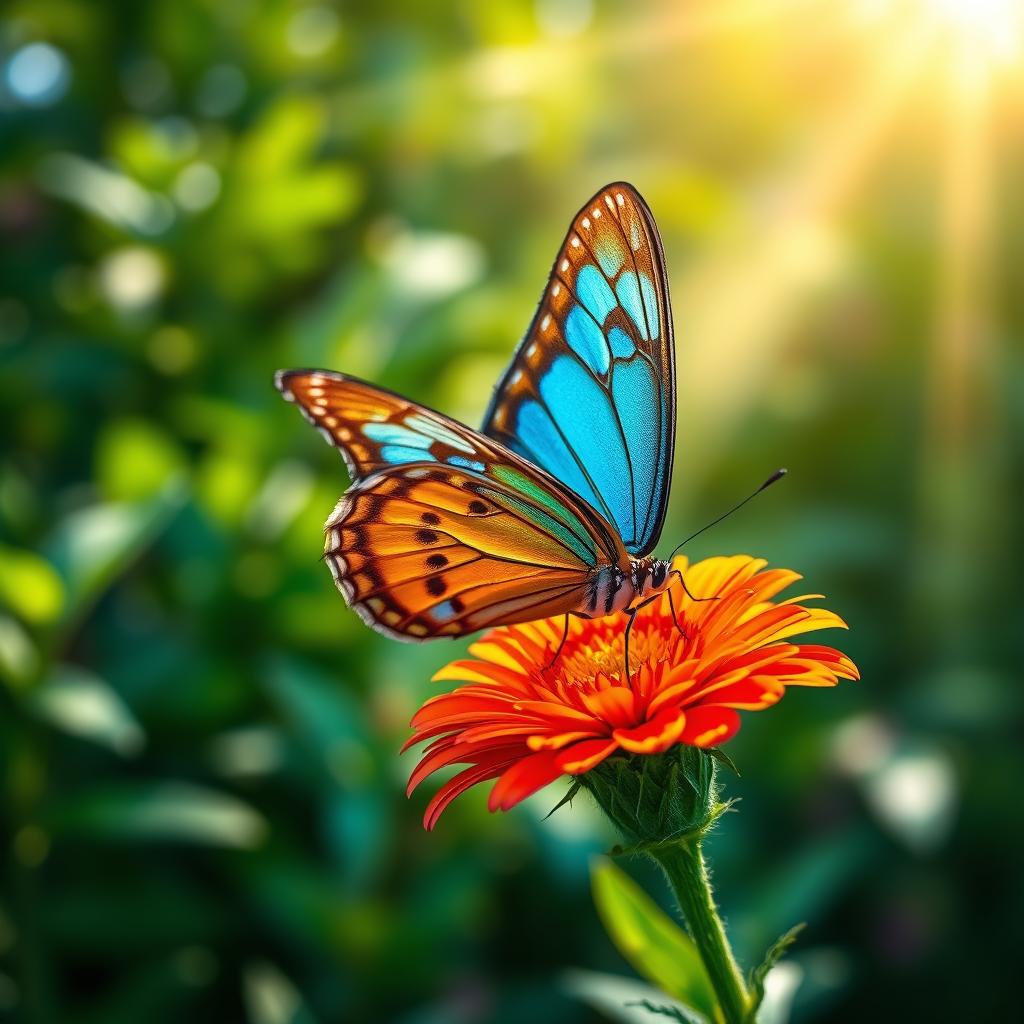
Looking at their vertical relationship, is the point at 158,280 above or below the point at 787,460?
above

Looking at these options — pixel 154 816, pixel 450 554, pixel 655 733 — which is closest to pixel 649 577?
pixel 450 554

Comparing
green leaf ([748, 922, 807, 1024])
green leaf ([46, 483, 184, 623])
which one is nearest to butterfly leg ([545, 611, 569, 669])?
green leaf ([748, 922, 807, 1024])

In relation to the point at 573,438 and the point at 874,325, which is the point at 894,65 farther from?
the point at 573,438

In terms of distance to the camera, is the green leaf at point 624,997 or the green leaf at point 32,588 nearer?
the green leaf at point 624,997

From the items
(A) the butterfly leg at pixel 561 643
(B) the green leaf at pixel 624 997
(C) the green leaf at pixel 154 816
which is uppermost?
(A) the butterfly leg at pixel 561 643

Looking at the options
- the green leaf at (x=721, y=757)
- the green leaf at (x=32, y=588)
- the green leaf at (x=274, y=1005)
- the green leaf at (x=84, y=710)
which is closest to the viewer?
the green leaf at (x=721, y=757)

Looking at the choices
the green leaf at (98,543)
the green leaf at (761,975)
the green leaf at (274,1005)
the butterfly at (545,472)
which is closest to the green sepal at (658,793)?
the green leaf at (761,975)

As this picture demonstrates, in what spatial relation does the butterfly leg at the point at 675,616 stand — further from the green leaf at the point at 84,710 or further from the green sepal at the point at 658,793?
the green leaf at the point at 84,710

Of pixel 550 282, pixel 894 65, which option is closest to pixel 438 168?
pixel 894 65

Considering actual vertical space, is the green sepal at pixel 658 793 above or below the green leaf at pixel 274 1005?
above
